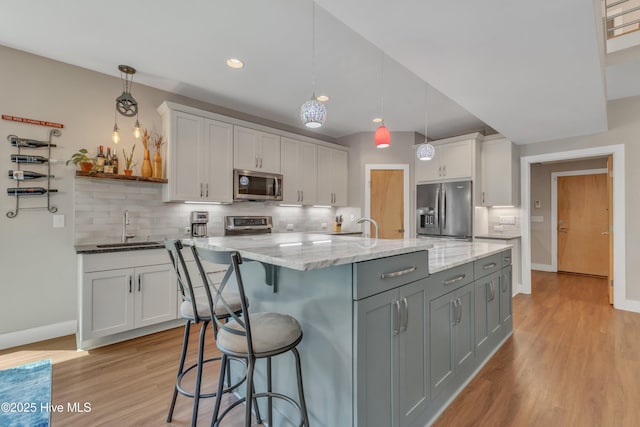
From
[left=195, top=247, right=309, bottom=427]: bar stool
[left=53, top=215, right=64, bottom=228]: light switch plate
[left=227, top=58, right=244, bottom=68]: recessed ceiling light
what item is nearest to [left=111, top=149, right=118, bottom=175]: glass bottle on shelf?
[left=53, top=215, right=64, bottom=228]: light switch plate

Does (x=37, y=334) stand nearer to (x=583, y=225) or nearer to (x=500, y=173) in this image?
(x=500, y=173)

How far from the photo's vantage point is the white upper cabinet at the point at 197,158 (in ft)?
10.9

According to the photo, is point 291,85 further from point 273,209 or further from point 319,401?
point 319,401

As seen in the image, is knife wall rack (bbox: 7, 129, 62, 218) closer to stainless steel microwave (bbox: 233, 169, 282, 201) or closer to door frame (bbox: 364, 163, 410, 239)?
stainless steel microwave (bbox: 233, 169, 282, 201)

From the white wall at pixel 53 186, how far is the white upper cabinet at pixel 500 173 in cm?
494

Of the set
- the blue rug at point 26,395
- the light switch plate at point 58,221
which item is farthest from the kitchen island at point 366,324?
the light switch plate at point 58,221

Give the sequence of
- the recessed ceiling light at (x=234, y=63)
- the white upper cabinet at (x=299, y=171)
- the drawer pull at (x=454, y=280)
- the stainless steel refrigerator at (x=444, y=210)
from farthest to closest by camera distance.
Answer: the stainless steel refrigerator at (x=444, y=210) < the white upper cabinet at (x=299, y=171) < the recessed ceiling light at (x=234, y=63) < the drawer pull at (x=454, y=280)

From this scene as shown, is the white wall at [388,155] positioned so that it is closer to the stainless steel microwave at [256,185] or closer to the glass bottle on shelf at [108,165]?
the stainless steel microwave at [256,185]

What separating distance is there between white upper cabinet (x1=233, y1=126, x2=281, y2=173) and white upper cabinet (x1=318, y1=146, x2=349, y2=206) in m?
0.89

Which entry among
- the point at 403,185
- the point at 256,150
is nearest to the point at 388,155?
the point at 403,185

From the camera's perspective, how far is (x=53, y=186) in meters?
2.90

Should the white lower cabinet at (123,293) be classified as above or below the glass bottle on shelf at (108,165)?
below

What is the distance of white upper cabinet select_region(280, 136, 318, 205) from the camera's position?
4465 mm

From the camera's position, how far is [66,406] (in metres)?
1.87
